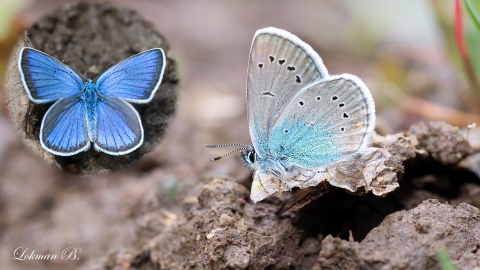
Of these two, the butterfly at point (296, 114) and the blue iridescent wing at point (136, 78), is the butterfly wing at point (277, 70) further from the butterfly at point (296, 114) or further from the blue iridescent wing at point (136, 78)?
the blue iridescent wing at point (136, 78)

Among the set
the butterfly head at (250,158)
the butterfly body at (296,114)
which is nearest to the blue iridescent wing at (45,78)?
the butterfly body at (296,114)

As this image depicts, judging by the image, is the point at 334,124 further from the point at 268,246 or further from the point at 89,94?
the point at 89,94

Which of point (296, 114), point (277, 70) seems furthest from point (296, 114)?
point (277, 70)

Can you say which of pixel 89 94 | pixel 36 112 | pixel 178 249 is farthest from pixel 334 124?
pixel 36 112

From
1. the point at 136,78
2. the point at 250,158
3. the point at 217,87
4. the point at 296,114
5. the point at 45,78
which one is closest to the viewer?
the point at 45,78

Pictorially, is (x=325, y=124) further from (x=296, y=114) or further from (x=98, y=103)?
(x=98, y=103)

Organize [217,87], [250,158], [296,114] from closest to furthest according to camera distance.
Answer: [296,114]
[250,158]
[217,87]
